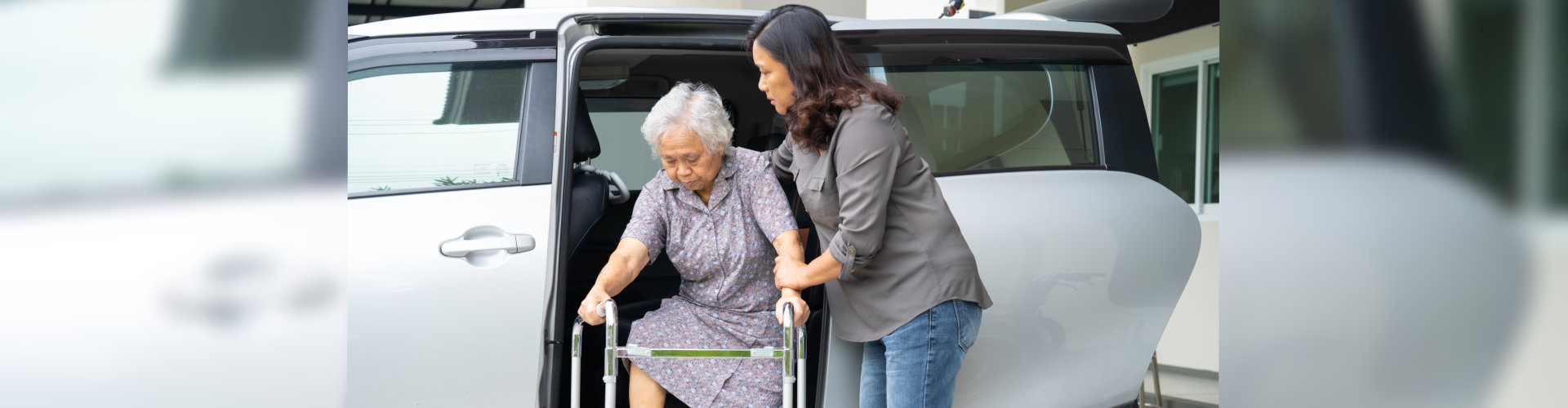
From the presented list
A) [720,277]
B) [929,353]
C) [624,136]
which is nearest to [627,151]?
[624,136]

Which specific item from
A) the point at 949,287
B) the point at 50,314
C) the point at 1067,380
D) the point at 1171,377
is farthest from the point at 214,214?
the point at 1171,377

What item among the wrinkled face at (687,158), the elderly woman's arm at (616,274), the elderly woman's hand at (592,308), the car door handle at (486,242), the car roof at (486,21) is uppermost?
the car roof at (486,21)

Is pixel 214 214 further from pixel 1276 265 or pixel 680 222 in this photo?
pixel 680 222

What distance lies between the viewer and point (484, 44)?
2180 mm

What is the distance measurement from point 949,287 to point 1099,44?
1032 mm

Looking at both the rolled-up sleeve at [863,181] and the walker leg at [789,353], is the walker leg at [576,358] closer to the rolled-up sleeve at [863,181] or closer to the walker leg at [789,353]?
the walker leg at [789,353]

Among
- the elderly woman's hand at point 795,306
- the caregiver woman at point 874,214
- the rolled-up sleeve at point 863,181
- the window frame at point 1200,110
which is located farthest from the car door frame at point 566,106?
the window frame at point 1200,110

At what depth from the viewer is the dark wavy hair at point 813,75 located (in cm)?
173

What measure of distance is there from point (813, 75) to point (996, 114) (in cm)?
77

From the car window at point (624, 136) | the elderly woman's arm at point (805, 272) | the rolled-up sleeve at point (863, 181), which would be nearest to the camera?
the rolled-up sleeve at point (863, 181)

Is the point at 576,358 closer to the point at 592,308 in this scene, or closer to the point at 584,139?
the point at 592,308

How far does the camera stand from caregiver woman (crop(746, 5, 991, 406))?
170 cm

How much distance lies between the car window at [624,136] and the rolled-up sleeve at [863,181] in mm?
1568

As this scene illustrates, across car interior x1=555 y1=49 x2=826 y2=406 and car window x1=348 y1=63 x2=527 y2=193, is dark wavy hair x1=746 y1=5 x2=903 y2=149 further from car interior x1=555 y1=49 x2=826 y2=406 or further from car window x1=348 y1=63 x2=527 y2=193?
car window x1=348 y1=63 x2=527 y2=193
